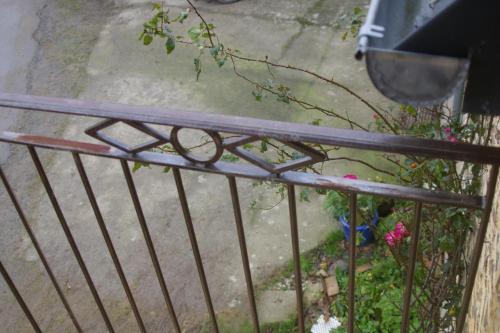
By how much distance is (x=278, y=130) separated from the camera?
121 centimetres

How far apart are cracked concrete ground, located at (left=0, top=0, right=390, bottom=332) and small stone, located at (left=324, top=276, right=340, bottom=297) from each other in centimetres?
31

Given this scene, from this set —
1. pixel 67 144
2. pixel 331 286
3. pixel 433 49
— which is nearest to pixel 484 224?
pixel 433 49

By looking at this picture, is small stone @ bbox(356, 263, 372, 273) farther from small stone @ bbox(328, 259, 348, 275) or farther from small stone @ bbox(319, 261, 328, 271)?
small stone @ bbox(319, 261, 328, 271)

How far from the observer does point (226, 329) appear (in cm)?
322

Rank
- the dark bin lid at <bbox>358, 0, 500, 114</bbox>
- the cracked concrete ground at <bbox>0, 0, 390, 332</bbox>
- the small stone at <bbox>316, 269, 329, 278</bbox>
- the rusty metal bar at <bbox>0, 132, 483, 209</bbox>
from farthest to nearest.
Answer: the cracked concrete ground at <bbox>0, 0, 390, 332</bbox>, the small stone at <bbox>316, 269, 329, 278</bbox>, the rusty metal bar at <bbox>0, 132, 483, 209</bbox>, the dark bin lid at <bbox>358, 0, 500, 114</bbox>

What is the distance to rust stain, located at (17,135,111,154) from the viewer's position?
57.5 inches

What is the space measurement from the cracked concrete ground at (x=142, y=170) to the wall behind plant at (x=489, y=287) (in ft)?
5.00

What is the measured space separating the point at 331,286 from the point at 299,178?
214cm

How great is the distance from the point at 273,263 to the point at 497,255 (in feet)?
6.10

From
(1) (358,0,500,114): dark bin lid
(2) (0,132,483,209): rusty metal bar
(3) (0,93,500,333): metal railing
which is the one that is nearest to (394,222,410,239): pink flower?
(3) (0,93,500,333): metal railing

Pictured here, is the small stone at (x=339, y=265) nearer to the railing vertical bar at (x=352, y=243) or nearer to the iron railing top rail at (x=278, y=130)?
the railing vertical bar at (x=352, y=243)

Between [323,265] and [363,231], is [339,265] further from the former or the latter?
[363,231]

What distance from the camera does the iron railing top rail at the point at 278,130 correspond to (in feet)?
3.66

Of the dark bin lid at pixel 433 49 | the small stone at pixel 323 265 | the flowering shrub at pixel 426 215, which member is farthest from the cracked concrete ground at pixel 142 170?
the dark bin lid at pixel 433 49
